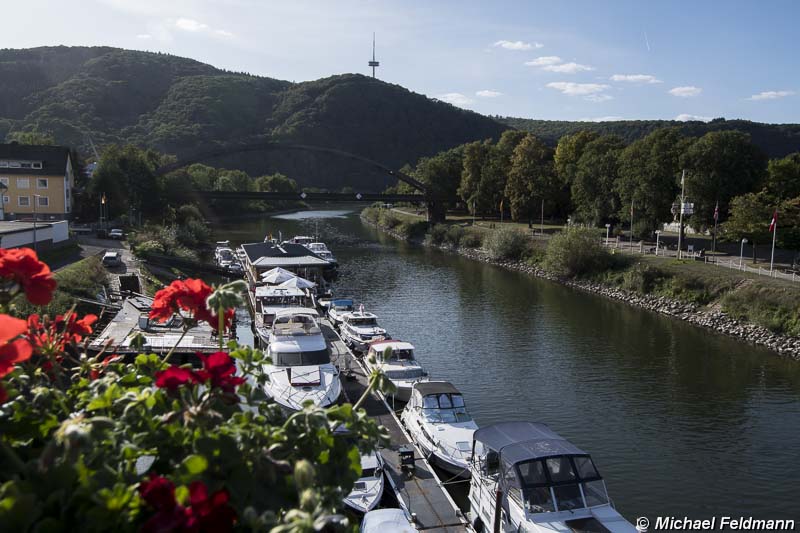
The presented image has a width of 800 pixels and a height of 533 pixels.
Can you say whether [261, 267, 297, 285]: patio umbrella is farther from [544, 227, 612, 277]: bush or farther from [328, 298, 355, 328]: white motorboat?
[544, 227, 612, 277]: bush

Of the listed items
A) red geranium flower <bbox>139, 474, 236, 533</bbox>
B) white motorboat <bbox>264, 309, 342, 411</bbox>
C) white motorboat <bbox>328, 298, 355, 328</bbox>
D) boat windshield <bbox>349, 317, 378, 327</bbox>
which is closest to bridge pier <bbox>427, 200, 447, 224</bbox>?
white motorboat <bbox>328, 298, 355, 328</bbox>

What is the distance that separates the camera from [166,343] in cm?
2527

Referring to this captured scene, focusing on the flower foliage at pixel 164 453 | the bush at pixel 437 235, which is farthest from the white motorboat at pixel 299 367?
the bush at pixel 437 235

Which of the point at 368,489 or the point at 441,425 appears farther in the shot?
the point at 441,425

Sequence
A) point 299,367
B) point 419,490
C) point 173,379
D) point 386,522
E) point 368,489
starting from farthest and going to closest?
point 299,367, point 419,490, point 368,489, point 386,522, point 173,379

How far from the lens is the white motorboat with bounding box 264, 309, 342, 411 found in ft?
65.2

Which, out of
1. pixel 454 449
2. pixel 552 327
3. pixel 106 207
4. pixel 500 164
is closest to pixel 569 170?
pixel 500 164

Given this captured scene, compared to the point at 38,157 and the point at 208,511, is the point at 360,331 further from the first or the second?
the point at 38,157

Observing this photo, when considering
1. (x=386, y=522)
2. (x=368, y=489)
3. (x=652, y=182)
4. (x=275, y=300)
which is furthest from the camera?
(x=652, y=182)

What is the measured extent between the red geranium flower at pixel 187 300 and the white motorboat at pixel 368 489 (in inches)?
389

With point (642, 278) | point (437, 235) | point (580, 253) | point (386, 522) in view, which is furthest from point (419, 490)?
point (437, 235)

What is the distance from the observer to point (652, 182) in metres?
57.0

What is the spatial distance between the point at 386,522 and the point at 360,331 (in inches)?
735

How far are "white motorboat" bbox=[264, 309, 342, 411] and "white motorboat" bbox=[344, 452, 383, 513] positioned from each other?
3370 millimetres
